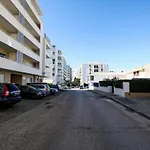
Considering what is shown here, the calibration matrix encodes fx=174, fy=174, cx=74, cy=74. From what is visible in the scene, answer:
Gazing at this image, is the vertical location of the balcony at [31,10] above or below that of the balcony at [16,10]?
above

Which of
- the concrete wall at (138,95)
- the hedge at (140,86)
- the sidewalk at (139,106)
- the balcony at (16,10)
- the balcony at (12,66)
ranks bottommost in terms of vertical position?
the sidewalk at (139,106)

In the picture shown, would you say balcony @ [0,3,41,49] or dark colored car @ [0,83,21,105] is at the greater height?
balcony @ [0,3,41,49]

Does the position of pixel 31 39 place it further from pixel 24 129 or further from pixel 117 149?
pixel 117 149

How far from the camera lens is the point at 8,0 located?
23.0 meters

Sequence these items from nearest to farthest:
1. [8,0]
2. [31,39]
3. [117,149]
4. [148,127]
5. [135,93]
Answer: [117,149]
[148,127]
[135,93]
[8,0]
[31,39]

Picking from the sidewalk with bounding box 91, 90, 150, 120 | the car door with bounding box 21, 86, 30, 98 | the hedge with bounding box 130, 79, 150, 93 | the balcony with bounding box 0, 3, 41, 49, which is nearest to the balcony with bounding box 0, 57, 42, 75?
the car door with bounding box 21, 86, 30, 98

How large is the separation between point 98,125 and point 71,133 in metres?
1.65

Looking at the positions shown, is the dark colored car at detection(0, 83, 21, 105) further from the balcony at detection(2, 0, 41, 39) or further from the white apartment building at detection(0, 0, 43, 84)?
the balcony at detection(2, 0, 41, 39)

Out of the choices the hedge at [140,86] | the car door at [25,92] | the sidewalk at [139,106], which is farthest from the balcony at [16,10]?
the sidewalk at [139,106]

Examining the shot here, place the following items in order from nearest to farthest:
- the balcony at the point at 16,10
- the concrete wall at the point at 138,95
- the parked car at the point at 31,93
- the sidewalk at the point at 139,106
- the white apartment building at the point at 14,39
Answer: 1. the sidewalk at the point at 139,106
2. the parked car at the point at 31,93
3. the concrete wall at the point at 138,95
4. the white apartment building at the point at 14,39
5. the balcony at the point at 16,10

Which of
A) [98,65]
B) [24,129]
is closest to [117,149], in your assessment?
[24,129]

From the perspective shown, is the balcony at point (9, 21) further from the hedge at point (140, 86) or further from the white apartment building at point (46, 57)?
the hedge at point (140, 86)

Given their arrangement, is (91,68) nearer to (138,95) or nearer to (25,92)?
(138,95)

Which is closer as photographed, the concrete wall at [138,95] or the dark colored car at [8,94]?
the dark colored car at [8,94]
